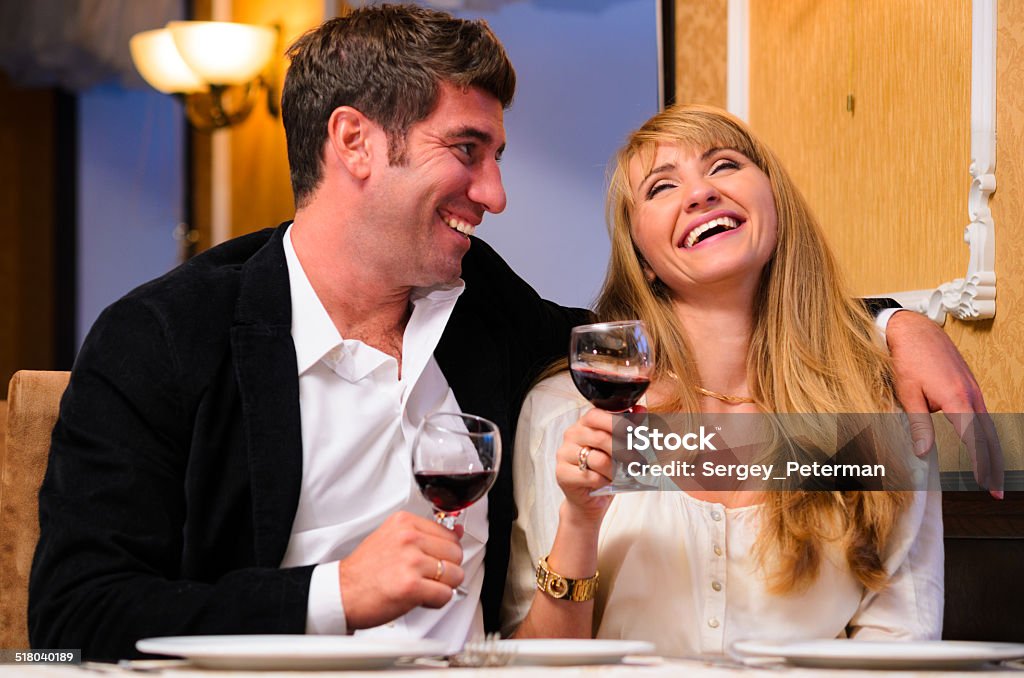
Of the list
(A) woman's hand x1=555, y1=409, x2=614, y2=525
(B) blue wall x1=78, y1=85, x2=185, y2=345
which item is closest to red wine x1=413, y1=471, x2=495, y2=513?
(A) woman's hand x1=555, y1=409, x2=614, y2=525

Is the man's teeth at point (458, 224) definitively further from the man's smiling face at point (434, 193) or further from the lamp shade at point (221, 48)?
the lamp shade at point (221, 48)

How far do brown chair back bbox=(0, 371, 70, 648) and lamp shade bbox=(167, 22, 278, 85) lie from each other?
3.01 m

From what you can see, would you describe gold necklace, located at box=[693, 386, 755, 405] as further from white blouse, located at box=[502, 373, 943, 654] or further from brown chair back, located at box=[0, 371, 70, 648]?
brown chair back, located at box=[0, 371, 70, 648]

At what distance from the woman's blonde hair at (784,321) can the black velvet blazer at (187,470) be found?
27cm

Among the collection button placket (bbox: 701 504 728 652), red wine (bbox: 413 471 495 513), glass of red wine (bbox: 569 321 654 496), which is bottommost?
button placket (bbox: 701 504 728 652)

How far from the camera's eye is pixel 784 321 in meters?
1.80

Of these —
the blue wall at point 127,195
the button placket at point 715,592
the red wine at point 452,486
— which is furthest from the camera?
the blue wall at point 127,195

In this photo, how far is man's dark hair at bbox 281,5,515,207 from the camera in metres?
1.74

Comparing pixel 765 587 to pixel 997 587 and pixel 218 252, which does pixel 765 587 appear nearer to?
pixel 997 587

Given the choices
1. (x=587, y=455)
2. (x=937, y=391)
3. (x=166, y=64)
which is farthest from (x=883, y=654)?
(x=166, y=64)

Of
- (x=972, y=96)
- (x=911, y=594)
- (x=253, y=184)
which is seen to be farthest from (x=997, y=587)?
(x=253, y=184)

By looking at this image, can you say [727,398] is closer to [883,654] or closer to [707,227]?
[707,227]

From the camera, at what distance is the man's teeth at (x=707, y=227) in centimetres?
174

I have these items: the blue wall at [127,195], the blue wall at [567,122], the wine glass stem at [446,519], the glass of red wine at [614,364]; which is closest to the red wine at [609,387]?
the glass of red wine at [614,364]
